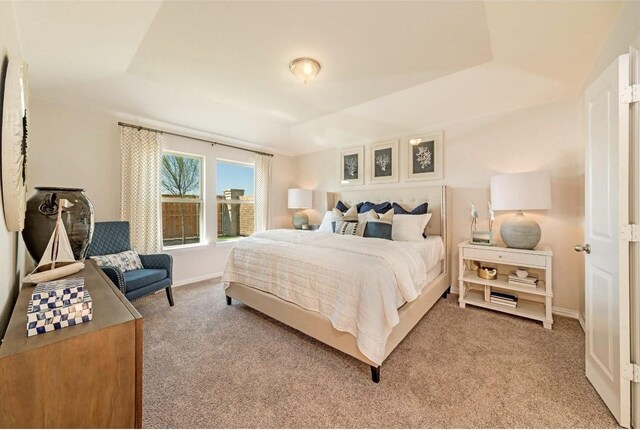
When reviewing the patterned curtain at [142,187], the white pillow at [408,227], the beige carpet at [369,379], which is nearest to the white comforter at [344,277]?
the beige carpet at [369,379]

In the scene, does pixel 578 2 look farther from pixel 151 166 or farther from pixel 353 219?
pixel 151 166

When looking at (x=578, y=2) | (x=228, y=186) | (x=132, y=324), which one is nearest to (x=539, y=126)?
(x=578, y=2)

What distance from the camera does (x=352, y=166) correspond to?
4457 millimetres

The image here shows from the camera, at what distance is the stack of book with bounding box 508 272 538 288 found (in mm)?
2518

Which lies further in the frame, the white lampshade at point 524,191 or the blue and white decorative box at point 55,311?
the white lampshade at point 524,191

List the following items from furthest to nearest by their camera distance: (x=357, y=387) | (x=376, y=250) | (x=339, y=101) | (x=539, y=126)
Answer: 1. (x=339, y=101)
2. (x=539, y=126)
3. (x=376, y=250)
4. (x=357, y=387)

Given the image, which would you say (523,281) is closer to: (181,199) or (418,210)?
(418,210)

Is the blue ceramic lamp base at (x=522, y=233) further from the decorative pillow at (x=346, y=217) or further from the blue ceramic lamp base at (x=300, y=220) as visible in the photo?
the blue ceramic lamp base at (x=300, y=220)

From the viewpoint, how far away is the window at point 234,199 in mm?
4320

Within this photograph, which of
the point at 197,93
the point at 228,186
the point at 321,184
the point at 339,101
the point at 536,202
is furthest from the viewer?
the point at 321,184

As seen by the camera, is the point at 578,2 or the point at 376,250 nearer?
the point at 578,2

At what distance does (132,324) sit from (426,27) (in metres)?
2.61

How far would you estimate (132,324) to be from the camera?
0.86 metres

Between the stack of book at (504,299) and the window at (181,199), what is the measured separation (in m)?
4.26
